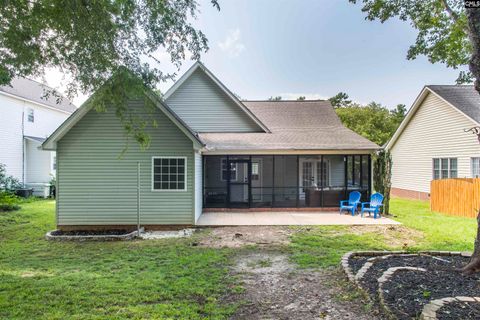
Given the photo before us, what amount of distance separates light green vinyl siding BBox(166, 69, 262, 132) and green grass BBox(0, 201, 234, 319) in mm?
7662

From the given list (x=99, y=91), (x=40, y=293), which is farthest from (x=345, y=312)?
(x=99, y=91)

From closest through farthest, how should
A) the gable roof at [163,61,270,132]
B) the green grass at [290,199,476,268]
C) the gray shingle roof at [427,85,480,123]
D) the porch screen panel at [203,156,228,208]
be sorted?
the green grass at [290,199,476,268] < the gray shingle roof at [427,85,480,123] < the gable roof at [163,61,270,132] < the porch screen panel at [203,156,228,208]

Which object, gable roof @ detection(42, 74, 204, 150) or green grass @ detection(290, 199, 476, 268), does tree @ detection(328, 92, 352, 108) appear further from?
gable roof @ detection(42, 74, 204, 150)

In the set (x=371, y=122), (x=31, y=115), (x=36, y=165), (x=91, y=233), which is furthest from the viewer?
(x=371, y=122)

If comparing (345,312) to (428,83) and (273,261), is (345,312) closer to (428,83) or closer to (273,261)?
(273,261)

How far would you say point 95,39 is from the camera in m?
6.63

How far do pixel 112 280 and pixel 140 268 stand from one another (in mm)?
793

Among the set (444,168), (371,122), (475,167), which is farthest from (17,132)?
(371,122)

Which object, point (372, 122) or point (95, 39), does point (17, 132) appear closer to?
point (95, 39)

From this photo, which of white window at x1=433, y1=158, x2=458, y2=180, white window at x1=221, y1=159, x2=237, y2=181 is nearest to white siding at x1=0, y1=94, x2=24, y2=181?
white window at x1=221, y1=159, x2=237, y2=181

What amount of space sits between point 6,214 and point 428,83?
20.9m

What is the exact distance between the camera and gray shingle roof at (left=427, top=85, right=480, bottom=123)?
14266 millimetres

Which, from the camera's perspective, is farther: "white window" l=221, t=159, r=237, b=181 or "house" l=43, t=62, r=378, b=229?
"white window" l=221, t=159, r=237, b=181

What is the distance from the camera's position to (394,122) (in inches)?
1334
